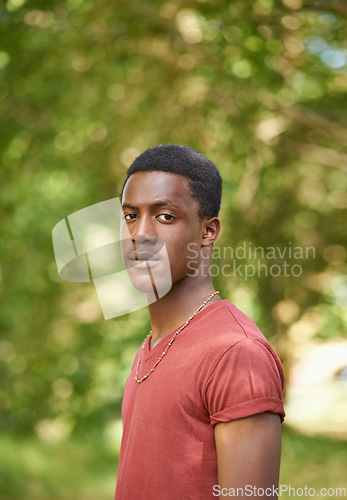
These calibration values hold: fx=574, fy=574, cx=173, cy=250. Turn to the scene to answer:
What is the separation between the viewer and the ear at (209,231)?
1801 millimetres

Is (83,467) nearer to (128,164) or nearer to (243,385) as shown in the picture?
(128,164)

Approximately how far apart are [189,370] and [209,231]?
47cm

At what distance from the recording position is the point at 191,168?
70.3 inches

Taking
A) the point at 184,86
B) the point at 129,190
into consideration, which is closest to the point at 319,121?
the point at 184,86

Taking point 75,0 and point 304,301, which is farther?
point 304,301

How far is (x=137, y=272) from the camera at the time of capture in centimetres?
178

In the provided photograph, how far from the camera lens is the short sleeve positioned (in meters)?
1.40

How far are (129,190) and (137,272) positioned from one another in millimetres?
260

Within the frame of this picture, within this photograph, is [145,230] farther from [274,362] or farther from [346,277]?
[346,277]

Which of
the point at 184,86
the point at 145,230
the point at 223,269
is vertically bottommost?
the point at 223,269

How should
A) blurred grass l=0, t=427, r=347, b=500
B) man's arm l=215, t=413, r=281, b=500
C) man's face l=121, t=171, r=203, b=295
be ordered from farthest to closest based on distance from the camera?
blurred grass l=0, t=427, r=347, b=500
man's face l=121, t=171, r=203, b=295
man's arm l=215, t=413, r=281, b=500

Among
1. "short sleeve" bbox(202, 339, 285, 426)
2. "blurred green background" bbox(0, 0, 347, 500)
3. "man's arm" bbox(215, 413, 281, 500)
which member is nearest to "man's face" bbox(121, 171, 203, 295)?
"short sleeve" bbox(202, 339, 285, 426)

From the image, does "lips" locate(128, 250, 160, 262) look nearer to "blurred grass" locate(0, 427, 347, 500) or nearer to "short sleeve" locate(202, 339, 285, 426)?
"short sleeve" locate(202, 339, 285, 426)

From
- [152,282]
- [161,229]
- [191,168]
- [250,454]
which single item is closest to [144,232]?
[161,229]
